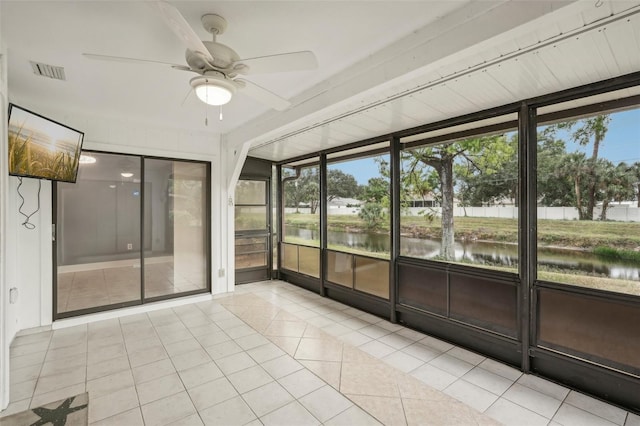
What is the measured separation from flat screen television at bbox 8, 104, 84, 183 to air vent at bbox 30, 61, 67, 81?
1.34 feet

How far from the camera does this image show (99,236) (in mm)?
4258

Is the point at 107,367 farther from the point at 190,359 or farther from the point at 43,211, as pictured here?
the point at 43,211

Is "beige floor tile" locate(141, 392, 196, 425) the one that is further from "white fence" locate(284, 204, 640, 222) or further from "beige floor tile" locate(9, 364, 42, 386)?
A: "white fence" locate(284, 204, 640, 222)

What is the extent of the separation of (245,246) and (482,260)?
14.0ft

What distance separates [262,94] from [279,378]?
245cm

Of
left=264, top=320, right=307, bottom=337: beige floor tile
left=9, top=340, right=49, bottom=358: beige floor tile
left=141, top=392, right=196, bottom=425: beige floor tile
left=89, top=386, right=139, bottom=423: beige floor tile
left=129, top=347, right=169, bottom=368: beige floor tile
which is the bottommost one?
left=141, top=392, right=196, bottom=425: beige floor tile

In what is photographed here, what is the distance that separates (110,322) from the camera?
405 cm

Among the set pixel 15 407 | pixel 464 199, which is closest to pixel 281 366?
pixel 15 407

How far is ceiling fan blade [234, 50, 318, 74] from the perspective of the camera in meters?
1.82

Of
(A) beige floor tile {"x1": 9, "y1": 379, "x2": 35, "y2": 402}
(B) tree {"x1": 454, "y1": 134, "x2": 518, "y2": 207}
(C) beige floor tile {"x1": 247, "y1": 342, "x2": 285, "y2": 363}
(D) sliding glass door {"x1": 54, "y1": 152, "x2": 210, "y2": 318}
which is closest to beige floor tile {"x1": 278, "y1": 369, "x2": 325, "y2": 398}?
(C) beige floor tile {"x1": 247, "y1": 342, "x2": 285, "y2": 363}

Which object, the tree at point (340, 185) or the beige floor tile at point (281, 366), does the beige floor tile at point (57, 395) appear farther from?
the tree at point (340, 185)

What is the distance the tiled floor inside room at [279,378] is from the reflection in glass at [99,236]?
20.1 inches

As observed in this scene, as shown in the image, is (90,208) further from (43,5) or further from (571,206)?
(571,206)

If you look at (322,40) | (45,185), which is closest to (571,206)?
(322,40)
